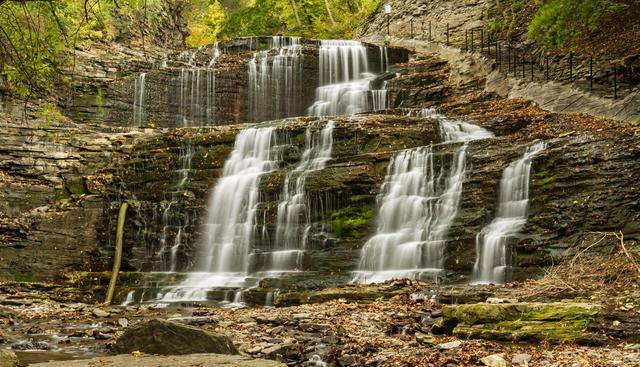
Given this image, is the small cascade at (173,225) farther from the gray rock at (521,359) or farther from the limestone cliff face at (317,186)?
the gray rock at (521,359)

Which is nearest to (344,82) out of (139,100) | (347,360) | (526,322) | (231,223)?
(139,100)

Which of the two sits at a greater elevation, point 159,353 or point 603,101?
Result: point 603,101

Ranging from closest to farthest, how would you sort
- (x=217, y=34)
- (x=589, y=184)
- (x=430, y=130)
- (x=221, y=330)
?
(x=221, y=330) → (x=589, y=184) → (x=430, y=130) → (x=217, y=34)

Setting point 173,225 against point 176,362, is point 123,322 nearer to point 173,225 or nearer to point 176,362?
point 176,362

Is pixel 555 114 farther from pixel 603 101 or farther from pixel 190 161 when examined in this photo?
pixel 190 161

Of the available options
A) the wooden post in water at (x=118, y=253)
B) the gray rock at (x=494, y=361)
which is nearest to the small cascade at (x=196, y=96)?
the wooden post in water at (x=118, y=253)

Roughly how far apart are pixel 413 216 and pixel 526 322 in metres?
7.05

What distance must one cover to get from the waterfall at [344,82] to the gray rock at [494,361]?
1832 centimetres

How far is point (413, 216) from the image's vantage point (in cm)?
1404

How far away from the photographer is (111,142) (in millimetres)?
19062

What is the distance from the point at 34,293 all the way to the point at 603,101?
15820 millimetres

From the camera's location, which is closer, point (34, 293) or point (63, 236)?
point (34, 293)

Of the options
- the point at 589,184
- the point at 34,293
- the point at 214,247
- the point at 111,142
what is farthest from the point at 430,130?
the point at 34,293

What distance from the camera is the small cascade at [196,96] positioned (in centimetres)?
2442
